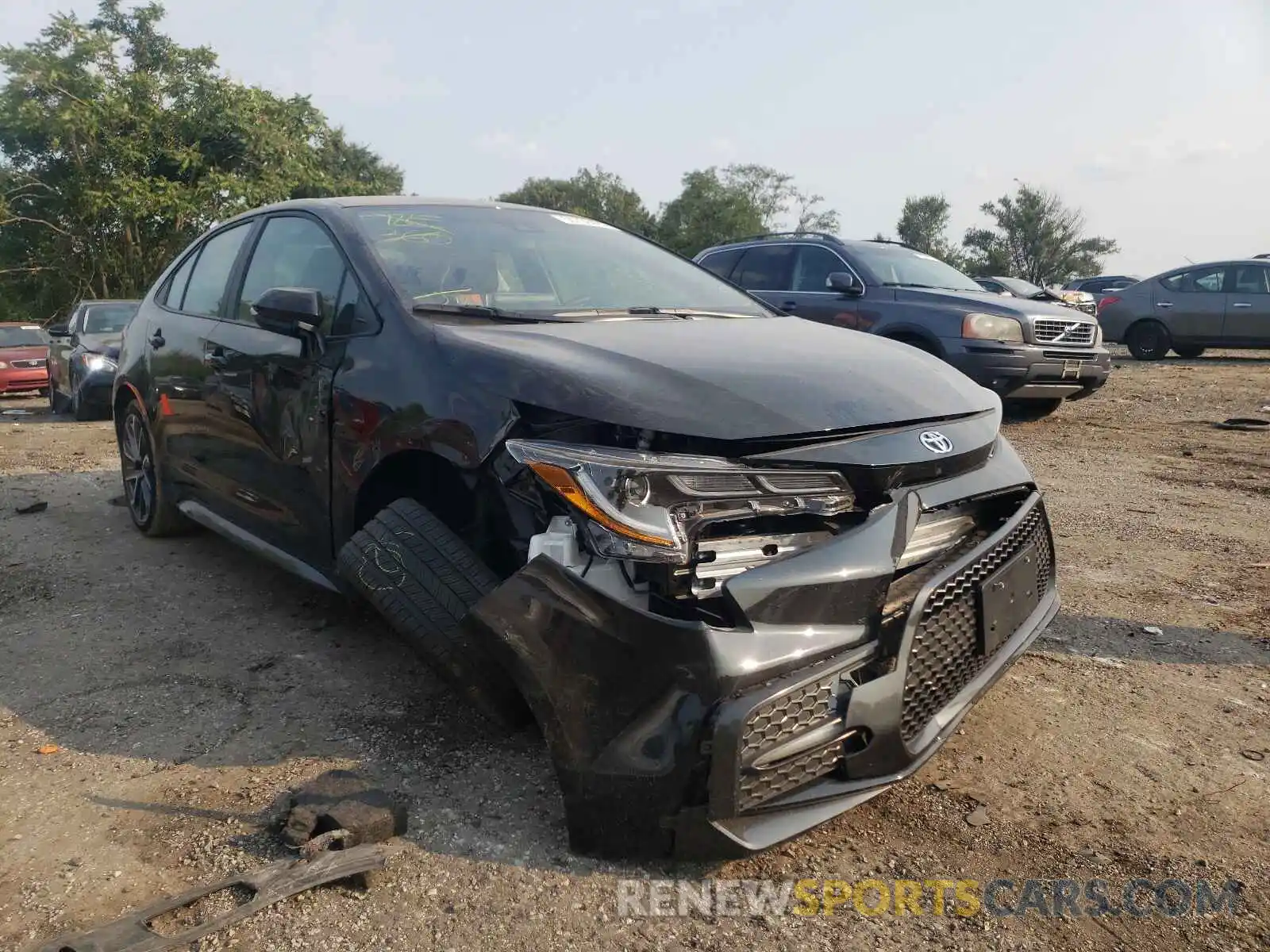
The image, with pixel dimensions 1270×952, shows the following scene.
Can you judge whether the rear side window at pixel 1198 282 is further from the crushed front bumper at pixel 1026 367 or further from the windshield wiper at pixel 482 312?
the windshield wiper at pixel 482 312

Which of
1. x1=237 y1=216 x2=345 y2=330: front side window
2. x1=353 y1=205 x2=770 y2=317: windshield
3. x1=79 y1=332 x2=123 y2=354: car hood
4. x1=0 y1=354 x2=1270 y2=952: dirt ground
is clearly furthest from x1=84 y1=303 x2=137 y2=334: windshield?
x1=353 y1=205 x2=770 y2=317: windshield

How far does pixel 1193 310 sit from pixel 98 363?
1534 cm

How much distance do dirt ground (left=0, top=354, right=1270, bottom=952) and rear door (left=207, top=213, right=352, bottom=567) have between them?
1.60ft

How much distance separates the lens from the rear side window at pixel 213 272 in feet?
14.6

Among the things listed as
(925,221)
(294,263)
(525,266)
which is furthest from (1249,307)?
(925,221)

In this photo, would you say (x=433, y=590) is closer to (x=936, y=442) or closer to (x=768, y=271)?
(x=936, y=442)

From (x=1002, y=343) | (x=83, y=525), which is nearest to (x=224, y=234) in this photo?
(x=83, y=525)

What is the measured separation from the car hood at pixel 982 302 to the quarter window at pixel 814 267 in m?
0.74

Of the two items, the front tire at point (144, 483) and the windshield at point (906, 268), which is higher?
the windshield at point (906, 268)

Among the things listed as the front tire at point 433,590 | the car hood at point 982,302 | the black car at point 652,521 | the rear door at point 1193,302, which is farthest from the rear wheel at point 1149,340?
the front tire at point 433,590

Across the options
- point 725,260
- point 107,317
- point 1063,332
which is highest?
point 725,260

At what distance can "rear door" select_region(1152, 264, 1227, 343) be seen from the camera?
50.8 ft

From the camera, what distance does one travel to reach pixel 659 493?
86.9 inches

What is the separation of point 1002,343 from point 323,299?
6848 mm
